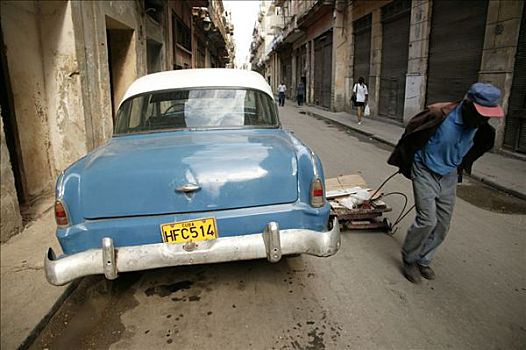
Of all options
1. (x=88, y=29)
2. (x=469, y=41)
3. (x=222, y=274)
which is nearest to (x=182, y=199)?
(x=222, y=274)

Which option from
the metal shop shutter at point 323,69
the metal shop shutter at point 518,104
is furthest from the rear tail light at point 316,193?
the metal shop shutter at point 323,69

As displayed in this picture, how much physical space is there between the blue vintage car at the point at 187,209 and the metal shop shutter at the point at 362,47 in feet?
51.1

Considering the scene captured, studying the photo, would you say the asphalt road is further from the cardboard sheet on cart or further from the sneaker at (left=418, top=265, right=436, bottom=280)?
the cardboard sheet on cart

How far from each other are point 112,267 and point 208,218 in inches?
29.8

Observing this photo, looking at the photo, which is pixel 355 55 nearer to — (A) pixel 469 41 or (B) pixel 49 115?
(A) pixel 469 41

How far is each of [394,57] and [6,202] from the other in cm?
1404

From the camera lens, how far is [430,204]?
10.3 ft

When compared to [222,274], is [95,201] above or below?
above

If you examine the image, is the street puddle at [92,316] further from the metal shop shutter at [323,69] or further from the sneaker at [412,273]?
the metal shop shutter at [323,69]

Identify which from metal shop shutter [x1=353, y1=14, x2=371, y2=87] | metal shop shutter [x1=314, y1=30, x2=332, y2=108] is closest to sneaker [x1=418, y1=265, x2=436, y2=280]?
metal shop shutter [x1=353, y1=14, x2=371, y2=87]

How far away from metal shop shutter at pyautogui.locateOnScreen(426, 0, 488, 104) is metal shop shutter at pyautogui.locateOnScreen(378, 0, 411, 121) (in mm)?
2038

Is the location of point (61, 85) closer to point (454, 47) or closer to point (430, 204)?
point (430, 204)

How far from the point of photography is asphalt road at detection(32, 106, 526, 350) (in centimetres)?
257

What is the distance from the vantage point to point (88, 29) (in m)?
6.57
